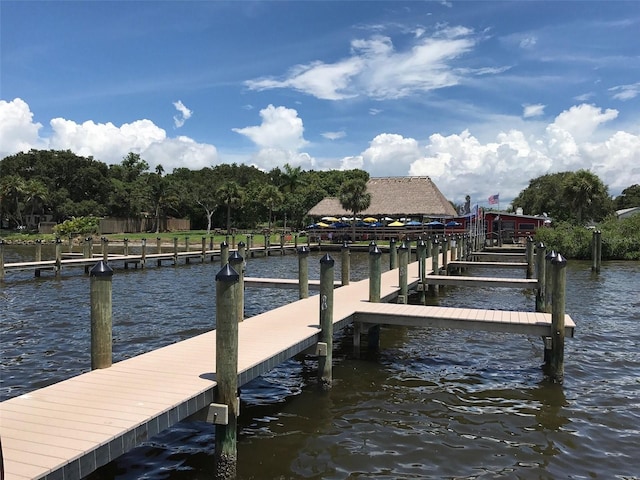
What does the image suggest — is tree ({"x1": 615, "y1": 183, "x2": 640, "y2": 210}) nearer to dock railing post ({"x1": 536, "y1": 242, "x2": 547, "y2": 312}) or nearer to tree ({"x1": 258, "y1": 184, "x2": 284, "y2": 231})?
tree ({"x1": 258, "y1": 184, "x2": 284, "y2": 231})

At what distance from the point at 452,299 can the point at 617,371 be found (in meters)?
8.79

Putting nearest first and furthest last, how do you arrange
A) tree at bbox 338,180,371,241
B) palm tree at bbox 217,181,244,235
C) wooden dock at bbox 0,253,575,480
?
wooden dock at bbox 0,253,575,480 → tree at bbox 338,180,371,241 → palm tree at bbox 217,181,244,235

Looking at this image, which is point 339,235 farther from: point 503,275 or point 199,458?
point 199,458

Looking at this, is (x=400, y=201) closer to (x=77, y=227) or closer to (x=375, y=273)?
(x=77, y=227)

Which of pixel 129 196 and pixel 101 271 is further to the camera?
pixel 129 196

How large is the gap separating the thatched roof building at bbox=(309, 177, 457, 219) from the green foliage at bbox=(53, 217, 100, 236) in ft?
74.6

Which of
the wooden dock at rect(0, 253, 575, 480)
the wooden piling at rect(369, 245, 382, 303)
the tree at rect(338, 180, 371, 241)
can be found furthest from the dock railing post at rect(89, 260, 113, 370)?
the tree at rect(338, 180, 371, 241)

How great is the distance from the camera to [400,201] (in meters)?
52.9

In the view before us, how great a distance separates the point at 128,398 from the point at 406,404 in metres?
4.24

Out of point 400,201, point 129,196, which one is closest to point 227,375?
point 400,201

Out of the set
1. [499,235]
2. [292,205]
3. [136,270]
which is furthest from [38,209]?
[499,235]

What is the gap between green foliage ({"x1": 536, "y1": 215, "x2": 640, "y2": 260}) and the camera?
33.2m

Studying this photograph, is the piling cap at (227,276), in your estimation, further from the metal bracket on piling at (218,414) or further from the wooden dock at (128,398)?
the metal bracket on piling at (218,414)

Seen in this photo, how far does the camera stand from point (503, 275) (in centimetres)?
2673
